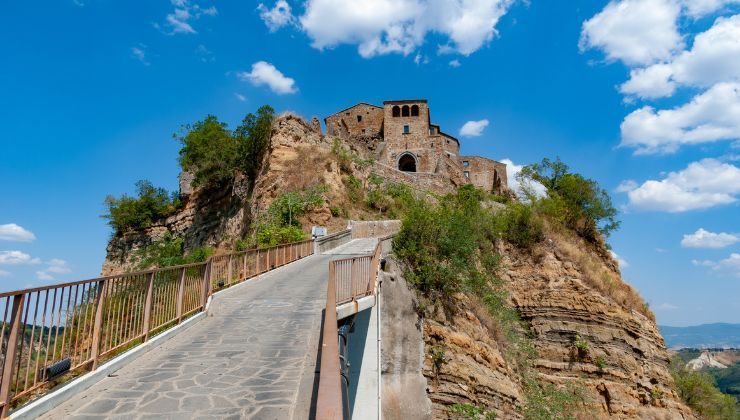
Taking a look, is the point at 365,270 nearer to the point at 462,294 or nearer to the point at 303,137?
the point at 462,294

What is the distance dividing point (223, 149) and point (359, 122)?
2301cm

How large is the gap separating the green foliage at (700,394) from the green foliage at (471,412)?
12.5 metres

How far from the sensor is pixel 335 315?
207 inches

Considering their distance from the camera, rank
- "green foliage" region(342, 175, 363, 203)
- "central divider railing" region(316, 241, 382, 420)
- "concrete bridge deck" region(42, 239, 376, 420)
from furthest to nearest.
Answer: "green foliage" region(342, 175, 363, 203) < "concrete bridge deck" region(42, 239, 376, 420) < "central divider railing" region(316, 241, 382, 420)

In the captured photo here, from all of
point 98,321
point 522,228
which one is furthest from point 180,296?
point 522,228

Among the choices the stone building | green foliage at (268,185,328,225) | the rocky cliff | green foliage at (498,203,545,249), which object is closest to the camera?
the rocky cliff

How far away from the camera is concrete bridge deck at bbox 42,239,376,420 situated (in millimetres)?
4289

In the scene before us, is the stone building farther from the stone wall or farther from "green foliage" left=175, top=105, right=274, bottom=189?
"green foliage" left=175, top=105, right=274, bottom=189

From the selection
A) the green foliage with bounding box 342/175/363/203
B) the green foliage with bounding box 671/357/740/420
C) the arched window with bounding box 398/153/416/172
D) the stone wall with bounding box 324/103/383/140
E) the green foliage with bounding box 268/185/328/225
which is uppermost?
the stone wall with bounding box 324/103/383/140

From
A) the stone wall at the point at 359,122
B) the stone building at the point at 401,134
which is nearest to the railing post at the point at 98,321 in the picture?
the stone building at the point at 401,134

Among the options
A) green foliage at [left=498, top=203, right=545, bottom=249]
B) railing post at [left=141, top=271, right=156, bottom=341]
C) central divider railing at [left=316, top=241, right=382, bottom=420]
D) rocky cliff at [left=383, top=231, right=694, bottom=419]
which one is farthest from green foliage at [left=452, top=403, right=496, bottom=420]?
green foliage at [left=498, top=203, right=545, bottom=249]

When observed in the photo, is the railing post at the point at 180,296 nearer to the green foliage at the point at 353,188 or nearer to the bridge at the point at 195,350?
the bridge at the point at 195,350

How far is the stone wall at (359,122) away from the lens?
52594 mm

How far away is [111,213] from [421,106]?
36457 millimetres
